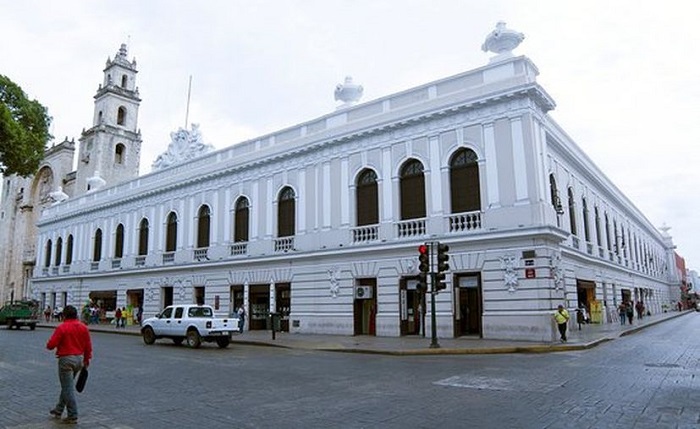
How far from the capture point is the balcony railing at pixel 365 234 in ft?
79.3

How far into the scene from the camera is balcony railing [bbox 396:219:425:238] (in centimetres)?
2269

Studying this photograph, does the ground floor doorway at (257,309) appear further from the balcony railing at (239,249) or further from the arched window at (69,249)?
the arched window at (69,249)

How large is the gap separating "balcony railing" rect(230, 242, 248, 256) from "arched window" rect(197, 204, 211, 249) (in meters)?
2.92

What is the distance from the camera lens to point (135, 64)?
2335 inches

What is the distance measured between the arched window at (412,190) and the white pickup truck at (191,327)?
348 inches

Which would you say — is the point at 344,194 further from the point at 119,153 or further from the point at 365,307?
the point at 119,153

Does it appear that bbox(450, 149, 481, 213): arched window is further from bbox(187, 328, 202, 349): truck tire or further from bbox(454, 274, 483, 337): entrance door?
bbox(187, 328, 202, 349): truck tire

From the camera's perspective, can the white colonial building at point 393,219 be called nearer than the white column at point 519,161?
No

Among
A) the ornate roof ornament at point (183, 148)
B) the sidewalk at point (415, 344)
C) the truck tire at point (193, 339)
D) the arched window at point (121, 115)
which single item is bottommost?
the sidewalk at point (415, 344)

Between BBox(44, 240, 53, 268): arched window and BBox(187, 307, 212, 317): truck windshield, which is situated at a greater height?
BBox(44, 240, 53, 268): arched window

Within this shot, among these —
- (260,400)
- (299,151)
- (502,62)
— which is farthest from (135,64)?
(260,400)

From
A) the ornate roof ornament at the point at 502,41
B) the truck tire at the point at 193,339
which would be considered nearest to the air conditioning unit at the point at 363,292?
the truck tire at the point at 193,339

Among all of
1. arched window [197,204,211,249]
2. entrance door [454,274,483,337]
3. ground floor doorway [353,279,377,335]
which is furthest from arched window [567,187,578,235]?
arched window [197,204,211,249]

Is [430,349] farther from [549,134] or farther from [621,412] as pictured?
[549,134]
